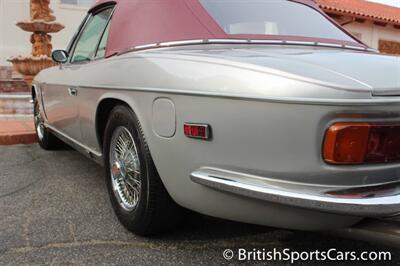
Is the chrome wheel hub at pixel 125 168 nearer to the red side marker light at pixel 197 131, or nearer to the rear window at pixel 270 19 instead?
the red side marker light at pixel 197 131

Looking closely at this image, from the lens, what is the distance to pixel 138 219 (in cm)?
260

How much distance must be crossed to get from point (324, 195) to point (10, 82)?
11.8 metres

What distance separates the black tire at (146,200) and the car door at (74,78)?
0.89 meters

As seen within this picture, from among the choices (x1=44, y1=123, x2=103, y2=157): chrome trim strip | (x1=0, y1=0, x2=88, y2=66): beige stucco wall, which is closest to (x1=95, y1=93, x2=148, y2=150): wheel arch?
(x1=44, y1=123, x2=103, y2=157): chrome trim strip

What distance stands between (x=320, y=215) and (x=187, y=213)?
92cm

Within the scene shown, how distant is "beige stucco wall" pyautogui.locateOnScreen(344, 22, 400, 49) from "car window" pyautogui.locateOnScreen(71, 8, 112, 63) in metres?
11.8

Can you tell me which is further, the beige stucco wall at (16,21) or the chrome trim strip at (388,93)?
the beige stucco wall at (16,21)

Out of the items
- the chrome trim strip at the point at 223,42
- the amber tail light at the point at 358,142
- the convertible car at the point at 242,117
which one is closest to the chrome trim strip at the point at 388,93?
the convertible car at the point at 242,117

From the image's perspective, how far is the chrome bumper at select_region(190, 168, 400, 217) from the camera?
→ 5.68 ft

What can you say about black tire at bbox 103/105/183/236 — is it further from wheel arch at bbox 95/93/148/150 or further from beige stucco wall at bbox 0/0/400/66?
beige stucco wall at bbox 0/0/400/66

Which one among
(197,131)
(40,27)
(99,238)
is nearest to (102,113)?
(99,238)

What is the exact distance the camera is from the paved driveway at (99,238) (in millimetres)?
2469

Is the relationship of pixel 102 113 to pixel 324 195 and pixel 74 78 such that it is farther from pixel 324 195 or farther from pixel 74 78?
pixel 324 195

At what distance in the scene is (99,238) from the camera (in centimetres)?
272
